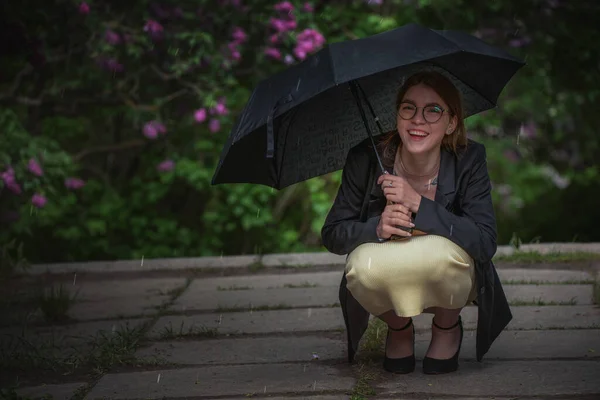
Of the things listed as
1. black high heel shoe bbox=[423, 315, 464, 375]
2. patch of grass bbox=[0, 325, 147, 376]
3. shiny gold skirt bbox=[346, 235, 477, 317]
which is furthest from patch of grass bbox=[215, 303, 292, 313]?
shiny gold skirt bbox=[346, 235, 477, 317]

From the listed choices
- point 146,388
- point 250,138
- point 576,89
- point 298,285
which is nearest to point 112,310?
point 298,285

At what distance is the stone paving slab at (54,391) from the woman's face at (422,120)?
56.1 inches

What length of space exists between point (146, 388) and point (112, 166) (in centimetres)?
466

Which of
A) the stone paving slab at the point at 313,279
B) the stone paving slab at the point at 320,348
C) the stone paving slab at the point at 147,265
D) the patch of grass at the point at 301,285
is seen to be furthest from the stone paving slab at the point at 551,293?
the stone paving slab at the point at 147,265

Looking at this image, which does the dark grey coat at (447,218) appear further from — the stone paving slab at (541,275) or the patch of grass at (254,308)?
the stone paving slab at (541,275)

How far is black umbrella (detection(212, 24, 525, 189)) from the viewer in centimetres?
314

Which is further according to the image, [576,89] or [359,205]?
[576,89]

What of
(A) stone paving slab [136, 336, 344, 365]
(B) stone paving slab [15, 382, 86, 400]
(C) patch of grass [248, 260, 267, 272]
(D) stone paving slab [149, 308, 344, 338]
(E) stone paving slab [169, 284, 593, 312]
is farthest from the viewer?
(C) patch of grass [248, 260, 267, 272]

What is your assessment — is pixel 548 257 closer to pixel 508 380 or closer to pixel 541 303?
pixel 541 303

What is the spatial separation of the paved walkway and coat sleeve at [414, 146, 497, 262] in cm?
45

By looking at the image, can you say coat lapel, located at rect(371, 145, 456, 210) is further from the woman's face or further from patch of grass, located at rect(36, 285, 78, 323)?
patch of grass, located at rect(36, 285, 78, 323)

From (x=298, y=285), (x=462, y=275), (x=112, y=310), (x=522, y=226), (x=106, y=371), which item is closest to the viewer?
(x=462, y=275)

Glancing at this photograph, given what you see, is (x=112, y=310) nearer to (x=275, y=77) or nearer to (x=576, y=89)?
(x=275, y=77)

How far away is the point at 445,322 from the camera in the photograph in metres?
3.55
